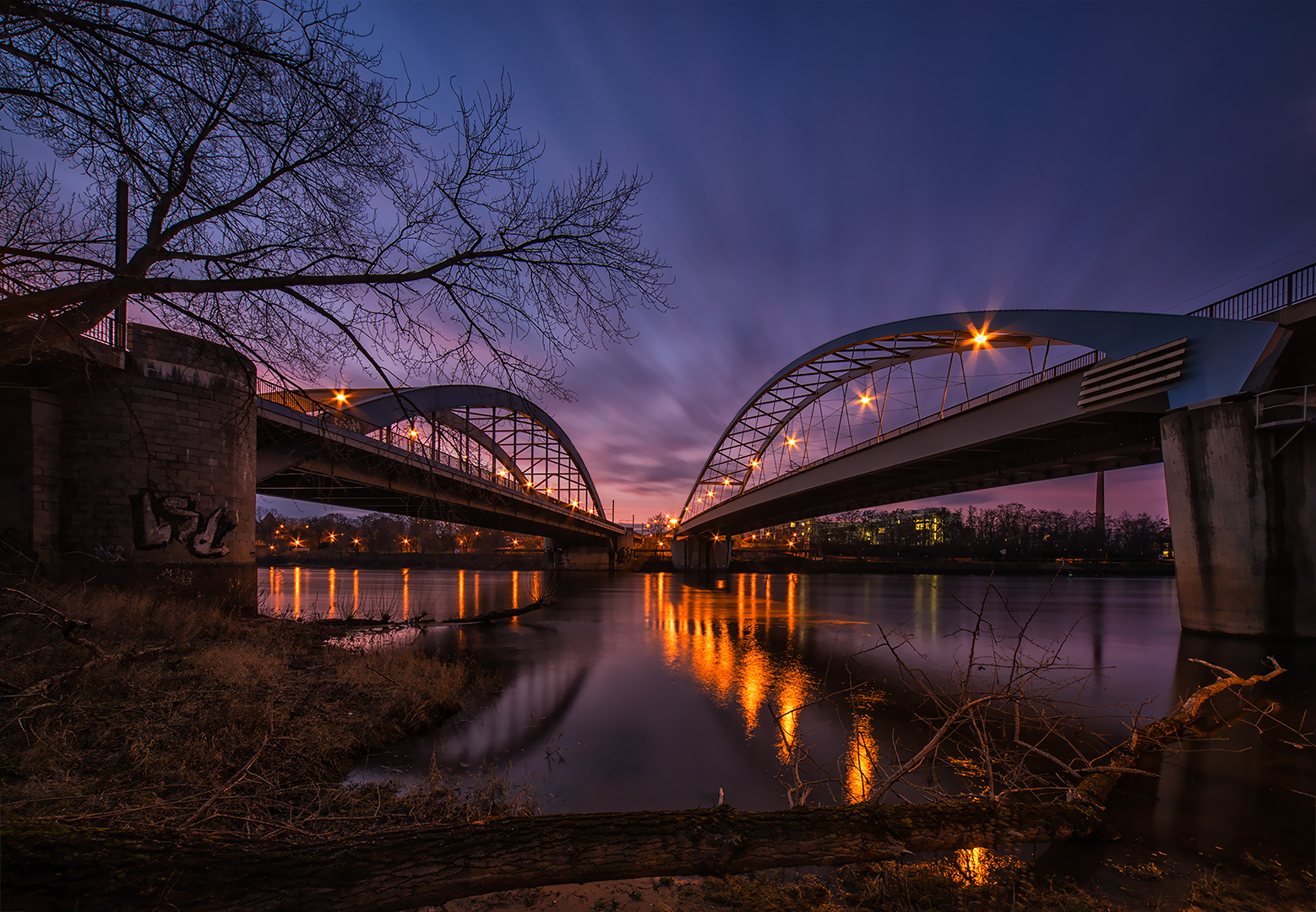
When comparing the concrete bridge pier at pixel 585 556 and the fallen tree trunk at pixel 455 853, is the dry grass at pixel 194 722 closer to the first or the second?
the fallen tree trunk at pixel 455 853

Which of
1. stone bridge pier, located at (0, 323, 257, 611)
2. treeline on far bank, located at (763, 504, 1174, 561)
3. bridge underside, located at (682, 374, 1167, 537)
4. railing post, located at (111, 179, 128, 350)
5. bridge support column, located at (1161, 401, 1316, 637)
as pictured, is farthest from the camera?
treeline on far bank, located at (763, 504, 1174, 561)

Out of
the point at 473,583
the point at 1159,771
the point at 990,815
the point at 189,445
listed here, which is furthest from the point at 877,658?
the point at 473,583

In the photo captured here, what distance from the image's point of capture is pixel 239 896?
2559mm

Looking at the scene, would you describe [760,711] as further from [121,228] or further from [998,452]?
[998,452]

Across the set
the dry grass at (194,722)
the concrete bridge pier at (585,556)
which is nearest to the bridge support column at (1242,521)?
the dry grass at (194,722)

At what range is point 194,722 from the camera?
6.72 meters

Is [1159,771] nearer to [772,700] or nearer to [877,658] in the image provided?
[772,700]

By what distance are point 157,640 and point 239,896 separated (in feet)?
33.0

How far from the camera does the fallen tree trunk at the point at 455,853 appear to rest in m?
2.42

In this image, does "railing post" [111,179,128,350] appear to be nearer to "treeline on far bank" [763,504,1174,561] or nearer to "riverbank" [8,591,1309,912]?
"riverbank" [8,591,1309,912]

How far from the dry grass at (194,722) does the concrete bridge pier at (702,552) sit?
7017 cm

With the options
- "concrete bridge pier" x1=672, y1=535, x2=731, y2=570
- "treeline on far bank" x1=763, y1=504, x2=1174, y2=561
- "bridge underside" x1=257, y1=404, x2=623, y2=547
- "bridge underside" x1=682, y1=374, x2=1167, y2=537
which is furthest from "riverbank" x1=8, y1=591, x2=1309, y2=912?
"treeline on far bank" x1=763, y1=504, x2=1174, y2=561

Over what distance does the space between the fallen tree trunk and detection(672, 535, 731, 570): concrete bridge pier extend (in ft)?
251

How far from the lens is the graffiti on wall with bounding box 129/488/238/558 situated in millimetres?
13477
